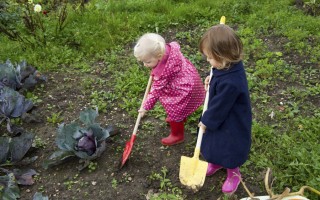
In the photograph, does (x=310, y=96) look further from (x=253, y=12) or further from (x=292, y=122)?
(x=253, y=12)

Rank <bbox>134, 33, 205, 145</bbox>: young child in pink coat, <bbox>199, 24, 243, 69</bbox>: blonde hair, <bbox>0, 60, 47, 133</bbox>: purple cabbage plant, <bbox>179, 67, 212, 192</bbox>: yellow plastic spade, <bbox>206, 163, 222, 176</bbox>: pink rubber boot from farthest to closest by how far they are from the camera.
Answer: <bbox>0, 60, 47, 133</bbox>: purple cabbage plant < <bbox>206, 163, 222, 176</bbox>: pink rubber boot < <bbox>134, 33, 205, 145</bbox>: young child in pink coat < <bbox>179, 67, 212, 192</bbox>: yellow plastic spade < <bbox>199, 24, 243, 69</bbox>: blonde hair

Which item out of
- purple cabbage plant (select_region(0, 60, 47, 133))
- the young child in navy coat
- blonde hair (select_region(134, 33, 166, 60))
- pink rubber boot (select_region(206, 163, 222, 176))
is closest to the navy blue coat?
the young child in navy coat

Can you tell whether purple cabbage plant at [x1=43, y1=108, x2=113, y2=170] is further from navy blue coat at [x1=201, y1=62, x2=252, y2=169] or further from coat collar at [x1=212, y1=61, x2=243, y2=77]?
coat collar at [x1=212, y1=61, x2=243, y2=77]

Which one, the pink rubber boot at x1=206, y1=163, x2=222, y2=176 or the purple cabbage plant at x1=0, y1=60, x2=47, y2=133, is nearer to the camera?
the pink rubber boot at x1=206, y1=163, x2=222, y2=176

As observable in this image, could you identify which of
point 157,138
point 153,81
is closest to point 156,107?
point 157,138

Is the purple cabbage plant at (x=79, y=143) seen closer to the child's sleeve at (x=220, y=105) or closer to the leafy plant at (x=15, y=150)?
the leafy plant at (x=15, y=150)

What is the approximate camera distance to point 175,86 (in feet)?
10.1

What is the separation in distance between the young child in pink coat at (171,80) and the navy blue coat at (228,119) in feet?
1.40

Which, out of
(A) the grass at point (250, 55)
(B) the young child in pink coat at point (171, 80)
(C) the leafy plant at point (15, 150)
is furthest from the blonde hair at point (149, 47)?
(C) the leafy plant at point (15, 150)

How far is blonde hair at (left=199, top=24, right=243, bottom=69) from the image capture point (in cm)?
234

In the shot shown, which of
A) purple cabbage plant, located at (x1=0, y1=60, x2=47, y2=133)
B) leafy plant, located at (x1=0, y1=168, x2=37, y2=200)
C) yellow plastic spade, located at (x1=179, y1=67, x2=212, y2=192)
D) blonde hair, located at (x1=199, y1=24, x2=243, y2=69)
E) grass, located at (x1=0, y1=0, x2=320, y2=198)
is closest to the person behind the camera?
blonde hair, located at (x1=199, y1=24, x2=243, y2=69)

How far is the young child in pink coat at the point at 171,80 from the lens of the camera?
2846mm

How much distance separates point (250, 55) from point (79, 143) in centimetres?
275

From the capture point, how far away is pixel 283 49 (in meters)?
4.96
